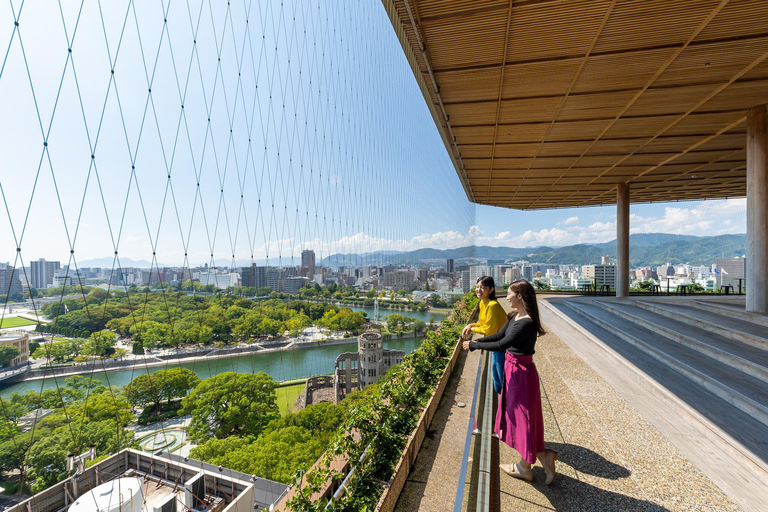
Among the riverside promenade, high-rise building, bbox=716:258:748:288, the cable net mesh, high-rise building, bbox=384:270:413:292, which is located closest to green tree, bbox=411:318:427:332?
high-rise building, bbox=384:270:413:292

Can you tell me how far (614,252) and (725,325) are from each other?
49759 millimetres

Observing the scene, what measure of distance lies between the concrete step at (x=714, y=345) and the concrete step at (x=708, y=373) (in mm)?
87

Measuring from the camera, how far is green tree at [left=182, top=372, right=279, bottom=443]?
19906 millimetres

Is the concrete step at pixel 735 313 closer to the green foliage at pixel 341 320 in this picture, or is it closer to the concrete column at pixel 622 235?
the concrete column at pixel 622 235

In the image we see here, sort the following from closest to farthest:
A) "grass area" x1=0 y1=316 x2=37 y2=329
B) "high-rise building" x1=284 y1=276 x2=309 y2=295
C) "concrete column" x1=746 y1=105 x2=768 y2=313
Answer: "grass area" x1=0 y1=316 x2=37 y2=329 → "concrete column" x1=746 y1=105 x2=768 y2=313 → "high-rise building" x1=284 y1=276 x2=309 y2=295

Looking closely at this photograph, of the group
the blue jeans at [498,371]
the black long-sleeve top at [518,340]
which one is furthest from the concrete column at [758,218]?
the black long-sleeve top at [518,340]

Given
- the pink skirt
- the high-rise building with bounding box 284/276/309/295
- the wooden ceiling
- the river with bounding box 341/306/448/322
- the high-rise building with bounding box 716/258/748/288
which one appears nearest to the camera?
the pink skirt

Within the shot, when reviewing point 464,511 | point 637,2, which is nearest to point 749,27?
point 637,2

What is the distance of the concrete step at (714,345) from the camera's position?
12.6 ft

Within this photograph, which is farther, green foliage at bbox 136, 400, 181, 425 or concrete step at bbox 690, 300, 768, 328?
green foliage at bbox 136, 400, 181, 425

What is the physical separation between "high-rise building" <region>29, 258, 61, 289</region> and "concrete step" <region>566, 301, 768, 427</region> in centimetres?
937

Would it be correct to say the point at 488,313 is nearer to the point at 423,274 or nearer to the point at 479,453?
the point at 479,453

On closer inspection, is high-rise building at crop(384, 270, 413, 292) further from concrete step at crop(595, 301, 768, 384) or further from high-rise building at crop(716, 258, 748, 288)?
high-rise building at crop(716, 258, 748, 288)

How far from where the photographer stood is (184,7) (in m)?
5.73
